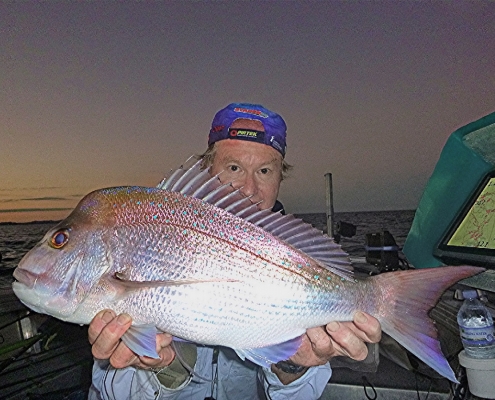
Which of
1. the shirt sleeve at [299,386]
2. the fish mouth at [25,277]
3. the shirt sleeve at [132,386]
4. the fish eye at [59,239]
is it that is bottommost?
the shirt sleeve at [299,386]

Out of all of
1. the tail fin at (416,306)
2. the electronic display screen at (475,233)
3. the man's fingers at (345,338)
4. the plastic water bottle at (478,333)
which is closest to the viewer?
the tail fin at (416,306)

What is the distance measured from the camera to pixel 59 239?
1601 mm

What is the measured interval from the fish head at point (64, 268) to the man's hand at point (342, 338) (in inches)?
39.5

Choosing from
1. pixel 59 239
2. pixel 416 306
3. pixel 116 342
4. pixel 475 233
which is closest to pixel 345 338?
pixel 416 306

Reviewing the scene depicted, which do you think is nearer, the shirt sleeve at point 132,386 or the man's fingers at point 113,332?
the man's fingers at point 113,332

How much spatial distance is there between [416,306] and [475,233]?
3.13 feet

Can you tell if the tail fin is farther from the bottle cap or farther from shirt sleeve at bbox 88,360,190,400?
shirt sleeve at bbox 88,360,190,400

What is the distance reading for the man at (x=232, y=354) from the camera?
174cm

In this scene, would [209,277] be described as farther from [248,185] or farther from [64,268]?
[248,185]

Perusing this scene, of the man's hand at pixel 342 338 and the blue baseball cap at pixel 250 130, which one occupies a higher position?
the blue baseball cap at pixel 250 130

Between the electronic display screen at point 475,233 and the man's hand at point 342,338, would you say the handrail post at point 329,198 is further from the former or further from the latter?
the man's hand at point 342,338

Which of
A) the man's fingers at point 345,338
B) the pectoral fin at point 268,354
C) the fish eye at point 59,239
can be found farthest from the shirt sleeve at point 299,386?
the fish eye at point 59,239

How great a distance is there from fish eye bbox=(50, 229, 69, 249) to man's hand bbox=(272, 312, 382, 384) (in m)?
1.15

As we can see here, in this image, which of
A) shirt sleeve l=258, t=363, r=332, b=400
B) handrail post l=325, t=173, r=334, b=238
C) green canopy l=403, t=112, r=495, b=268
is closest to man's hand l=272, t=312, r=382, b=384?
shirt sleeve l=258, t=363, r=332, b=400
